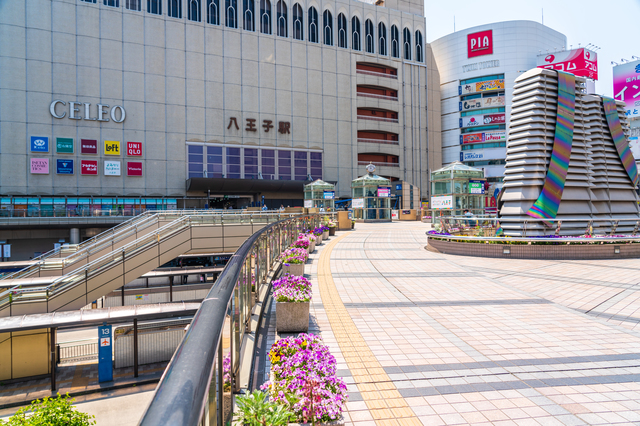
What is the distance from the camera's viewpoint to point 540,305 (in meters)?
7.93

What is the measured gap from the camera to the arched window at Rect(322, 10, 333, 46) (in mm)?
52906

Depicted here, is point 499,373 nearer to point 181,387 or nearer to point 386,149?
point 181,387

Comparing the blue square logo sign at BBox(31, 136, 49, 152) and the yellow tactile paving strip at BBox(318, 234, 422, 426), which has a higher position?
the blue square logo sign at BBox(31, 136, 49, 152)

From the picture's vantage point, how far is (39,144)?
39.5 metres

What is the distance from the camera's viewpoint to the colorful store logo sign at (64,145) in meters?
40.1

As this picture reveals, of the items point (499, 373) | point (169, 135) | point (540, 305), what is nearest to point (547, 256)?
point (540, 305)

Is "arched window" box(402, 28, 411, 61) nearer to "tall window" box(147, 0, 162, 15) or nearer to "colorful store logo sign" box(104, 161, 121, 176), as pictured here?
"tall window" box(147, 0, 162, 15)

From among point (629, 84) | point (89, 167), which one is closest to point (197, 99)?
point (89, 167)

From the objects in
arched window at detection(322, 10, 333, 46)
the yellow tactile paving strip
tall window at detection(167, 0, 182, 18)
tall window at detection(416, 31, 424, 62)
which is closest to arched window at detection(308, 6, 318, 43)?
arched window at detection(322, 10, 333, 46)

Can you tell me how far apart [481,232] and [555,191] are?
11.8 feet

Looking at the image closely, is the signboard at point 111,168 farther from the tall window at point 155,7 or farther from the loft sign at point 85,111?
the tall window at point 155,7

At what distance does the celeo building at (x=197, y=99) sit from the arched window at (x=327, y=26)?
0.53 ft

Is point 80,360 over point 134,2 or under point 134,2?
under

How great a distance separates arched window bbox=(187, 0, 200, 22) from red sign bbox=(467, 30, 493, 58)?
153 ft
